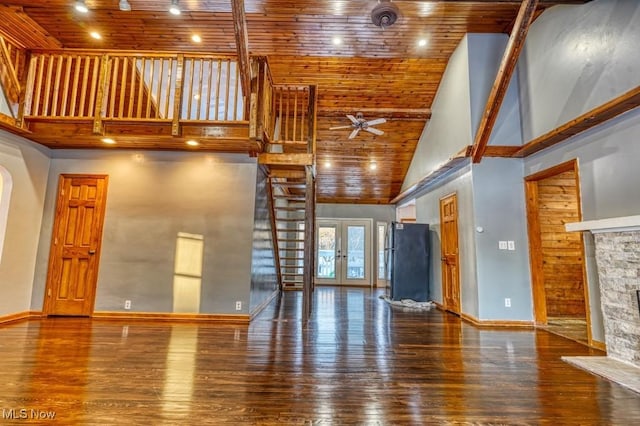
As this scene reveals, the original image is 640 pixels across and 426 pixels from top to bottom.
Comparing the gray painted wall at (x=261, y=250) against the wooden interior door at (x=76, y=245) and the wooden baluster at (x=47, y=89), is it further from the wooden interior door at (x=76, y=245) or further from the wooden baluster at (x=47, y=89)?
the wooden baluster at (x=47, y=89)

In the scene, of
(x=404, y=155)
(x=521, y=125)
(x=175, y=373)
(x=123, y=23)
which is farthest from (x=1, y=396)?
(x=404, y=155)

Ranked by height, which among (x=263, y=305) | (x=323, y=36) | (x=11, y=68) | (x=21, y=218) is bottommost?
(x=263, y=305)

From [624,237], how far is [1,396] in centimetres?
529

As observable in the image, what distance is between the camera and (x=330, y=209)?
10.1 meters

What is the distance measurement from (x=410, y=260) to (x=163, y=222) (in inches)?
185

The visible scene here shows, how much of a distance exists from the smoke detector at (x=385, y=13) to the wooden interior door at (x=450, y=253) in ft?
9.95

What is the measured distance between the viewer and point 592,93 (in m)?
3.47

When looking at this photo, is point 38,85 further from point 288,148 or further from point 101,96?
point 288,148

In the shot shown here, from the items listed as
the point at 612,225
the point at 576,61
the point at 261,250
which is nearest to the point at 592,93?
the point at 576,61

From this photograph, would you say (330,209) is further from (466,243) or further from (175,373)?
(175,373)

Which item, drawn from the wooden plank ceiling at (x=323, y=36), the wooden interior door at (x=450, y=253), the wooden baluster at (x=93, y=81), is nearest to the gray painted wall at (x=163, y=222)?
the wooden baluster at (x=93, y=81)

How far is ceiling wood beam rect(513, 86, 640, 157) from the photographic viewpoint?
2.98m

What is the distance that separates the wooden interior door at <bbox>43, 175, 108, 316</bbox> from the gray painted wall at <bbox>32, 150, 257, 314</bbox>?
10cm

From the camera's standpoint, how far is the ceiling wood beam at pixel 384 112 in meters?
6.72
